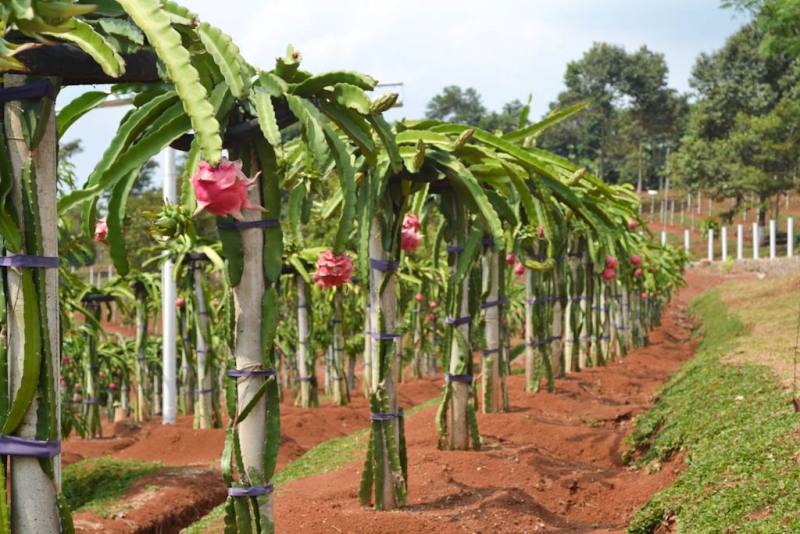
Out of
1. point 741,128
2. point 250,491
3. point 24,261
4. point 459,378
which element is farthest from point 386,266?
point 741,128

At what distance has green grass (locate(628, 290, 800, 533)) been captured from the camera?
487cm

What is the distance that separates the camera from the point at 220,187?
366 cm

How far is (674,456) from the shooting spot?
7.46 metres

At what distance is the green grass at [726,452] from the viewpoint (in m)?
4.87

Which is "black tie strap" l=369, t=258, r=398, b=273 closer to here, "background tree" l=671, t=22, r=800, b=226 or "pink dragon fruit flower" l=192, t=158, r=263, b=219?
"pink dragon fruit flower" l=192, t=158, r=263, b=219

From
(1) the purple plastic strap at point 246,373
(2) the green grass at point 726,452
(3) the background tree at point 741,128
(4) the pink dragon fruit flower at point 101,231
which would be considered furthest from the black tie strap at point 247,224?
(3) the background tree at point 741,128

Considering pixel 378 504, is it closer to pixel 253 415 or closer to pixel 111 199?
pixel 253 415

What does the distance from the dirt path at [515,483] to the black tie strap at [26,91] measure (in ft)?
9.47

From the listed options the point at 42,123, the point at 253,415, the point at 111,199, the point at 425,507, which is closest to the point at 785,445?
the point at 425,507

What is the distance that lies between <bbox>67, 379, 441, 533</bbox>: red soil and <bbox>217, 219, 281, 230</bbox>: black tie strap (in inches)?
144

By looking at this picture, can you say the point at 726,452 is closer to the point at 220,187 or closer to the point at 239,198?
the point at 239,198

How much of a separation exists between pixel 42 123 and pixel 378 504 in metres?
3.32

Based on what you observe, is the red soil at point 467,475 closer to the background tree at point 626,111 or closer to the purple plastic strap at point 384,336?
the purple plastic strap at point 384,336

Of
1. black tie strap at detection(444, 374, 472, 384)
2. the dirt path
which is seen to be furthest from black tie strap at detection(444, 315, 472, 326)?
the dirt path
